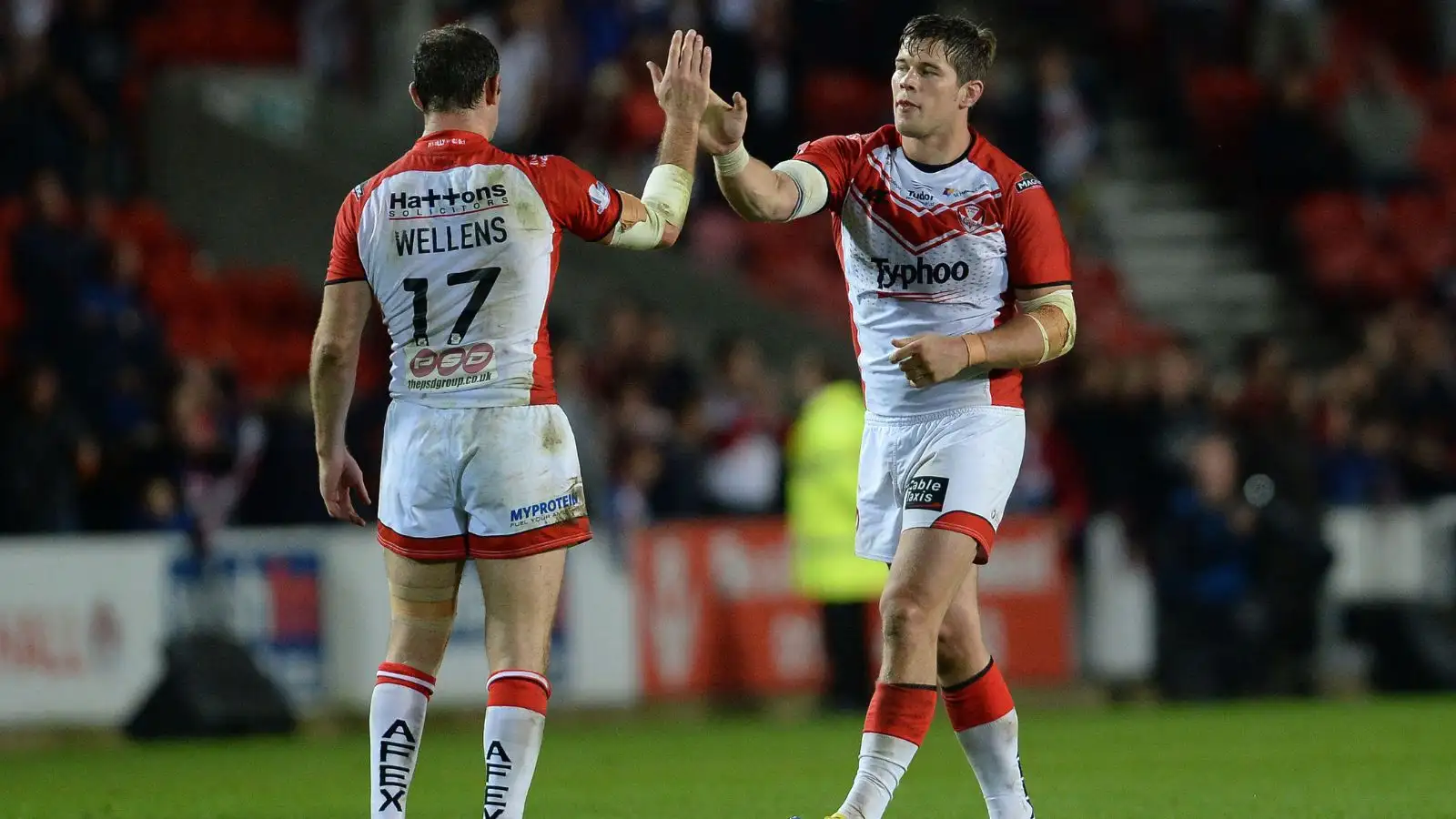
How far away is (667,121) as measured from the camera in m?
6.67

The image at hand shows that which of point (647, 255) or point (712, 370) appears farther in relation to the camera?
point (647, 255)

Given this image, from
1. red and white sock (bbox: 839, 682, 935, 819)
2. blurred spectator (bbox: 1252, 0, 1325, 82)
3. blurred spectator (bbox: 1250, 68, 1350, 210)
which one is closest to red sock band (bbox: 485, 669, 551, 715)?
red and white sock (bbox: 839, 682, 935, 819)

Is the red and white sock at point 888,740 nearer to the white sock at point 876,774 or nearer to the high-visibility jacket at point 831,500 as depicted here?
the white sock at point 876,774

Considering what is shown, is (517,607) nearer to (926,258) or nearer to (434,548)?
(434,548)

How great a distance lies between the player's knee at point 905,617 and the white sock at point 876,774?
0.30 m

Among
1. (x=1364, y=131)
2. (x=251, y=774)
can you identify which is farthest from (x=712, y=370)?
(x=1364, y=131)

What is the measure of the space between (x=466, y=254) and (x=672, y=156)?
2.43 feet

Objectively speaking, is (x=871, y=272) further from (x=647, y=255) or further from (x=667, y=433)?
(x=647, y=255)

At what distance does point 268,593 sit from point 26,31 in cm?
555

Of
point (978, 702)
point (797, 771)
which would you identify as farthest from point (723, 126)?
point (797, 771)

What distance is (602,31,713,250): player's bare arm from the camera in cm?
646

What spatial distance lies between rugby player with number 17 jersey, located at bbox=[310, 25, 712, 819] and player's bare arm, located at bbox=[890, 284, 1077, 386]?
893 millimetres

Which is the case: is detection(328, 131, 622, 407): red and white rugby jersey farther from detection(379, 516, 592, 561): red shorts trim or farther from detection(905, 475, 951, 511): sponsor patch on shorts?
detection(905, 475, 951, 511): sponsor patch on shorts

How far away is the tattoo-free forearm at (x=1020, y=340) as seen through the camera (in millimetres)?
6469
